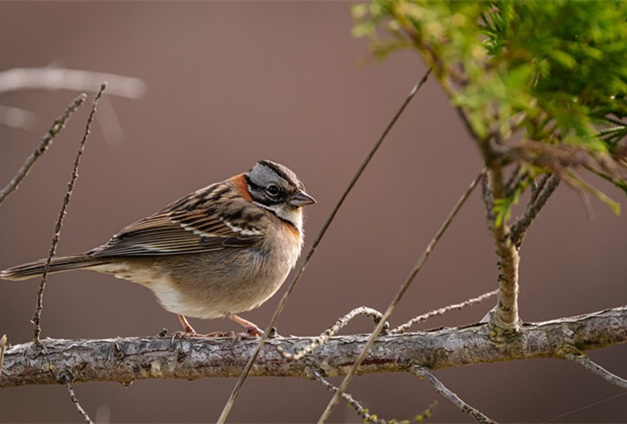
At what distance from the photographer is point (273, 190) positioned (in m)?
4.92

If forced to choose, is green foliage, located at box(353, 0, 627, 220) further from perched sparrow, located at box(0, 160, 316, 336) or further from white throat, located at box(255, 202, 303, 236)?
white throat, located at box(255, 202, 303, 236)

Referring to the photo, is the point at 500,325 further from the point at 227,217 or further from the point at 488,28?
the point at 227,217

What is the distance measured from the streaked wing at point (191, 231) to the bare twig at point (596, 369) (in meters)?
2.18

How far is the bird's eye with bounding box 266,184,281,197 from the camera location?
4.90 m

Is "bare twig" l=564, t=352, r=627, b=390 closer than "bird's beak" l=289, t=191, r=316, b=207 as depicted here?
Yes

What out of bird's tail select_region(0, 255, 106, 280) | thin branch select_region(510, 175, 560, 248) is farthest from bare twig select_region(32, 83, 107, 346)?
thin branch select_region(510, 175, 560, 248)

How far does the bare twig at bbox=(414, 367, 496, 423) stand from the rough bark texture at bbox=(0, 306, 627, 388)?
0.21 ft

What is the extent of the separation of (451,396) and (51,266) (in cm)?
238

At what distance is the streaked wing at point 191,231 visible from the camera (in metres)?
4.46

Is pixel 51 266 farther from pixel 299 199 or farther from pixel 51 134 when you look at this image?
pixel 51 134

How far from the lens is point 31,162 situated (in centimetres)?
236

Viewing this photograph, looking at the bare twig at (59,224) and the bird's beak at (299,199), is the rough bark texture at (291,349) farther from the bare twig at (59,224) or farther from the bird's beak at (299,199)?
the bird's beak at (299,199)

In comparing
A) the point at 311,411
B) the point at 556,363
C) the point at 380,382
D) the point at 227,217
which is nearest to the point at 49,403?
the point at 311,411

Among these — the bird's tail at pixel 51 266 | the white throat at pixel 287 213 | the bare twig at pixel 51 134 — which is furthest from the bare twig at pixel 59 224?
the white throat at pixel 287 213
